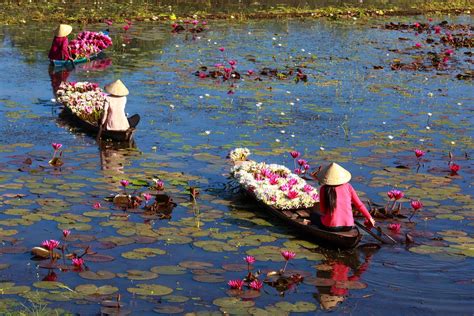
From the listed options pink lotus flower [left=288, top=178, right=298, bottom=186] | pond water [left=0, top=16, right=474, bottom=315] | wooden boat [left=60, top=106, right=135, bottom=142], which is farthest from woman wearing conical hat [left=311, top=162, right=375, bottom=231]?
wooden boat [left=60, top=106, right=135, bottom=142]

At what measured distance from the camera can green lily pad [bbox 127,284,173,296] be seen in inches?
361

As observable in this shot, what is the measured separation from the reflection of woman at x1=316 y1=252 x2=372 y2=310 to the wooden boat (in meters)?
6.25

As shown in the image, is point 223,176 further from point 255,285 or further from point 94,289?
point 94,289

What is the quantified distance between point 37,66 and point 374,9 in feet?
73.5

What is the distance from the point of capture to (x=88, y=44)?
24.8m

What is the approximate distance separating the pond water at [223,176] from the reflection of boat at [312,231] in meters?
0.14

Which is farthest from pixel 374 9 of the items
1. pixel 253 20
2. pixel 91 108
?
pixel 91 108

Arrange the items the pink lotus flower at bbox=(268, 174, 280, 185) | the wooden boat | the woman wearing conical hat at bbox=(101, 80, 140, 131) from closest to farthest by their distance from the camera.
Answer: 1. the pink lotus flower at bbox=(268, 174, 280, 185)
2. the wooden boat
3. the woman wearing conical hat at bbox=(101, 80, 140, 131)

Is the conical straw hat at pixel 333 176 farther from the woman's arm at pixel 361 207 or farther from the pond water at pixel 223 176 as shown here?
the pond water at pixel 223 176

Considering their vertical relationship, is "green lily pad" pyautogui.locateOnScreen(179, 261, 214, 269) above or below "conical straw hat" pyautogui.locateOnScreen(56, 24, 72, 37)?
below

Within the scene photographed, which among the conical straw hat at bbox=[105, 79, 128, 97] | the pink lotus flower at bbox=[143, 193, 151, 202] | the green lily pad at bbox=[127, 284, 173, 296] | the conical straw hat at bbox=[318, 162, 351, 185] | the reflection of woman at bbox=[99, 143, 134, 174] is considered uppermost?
the conical straw hat at bbox=[105, 79, 128, 97]

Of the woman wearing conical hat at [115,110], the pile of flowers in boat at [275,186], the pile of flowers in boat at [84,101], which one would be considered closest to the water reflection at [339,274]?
the pile of flowers in boat at [275,186]

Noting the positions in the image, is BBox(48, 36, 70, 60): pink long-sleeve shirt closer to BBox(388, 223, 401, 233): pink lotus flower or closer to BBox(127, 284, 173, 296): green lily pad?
BBox(388, 223, 401, 233): pink lotus flower

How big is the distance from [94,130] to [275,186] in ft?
18.0
